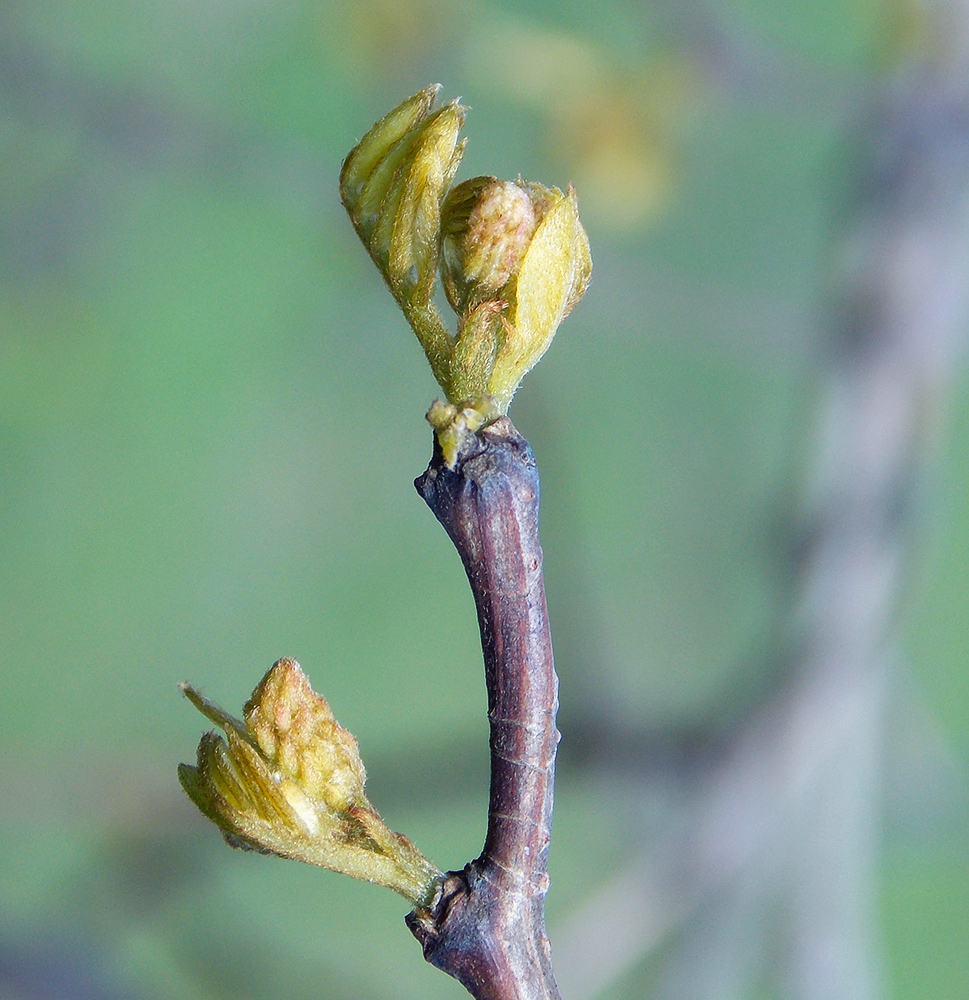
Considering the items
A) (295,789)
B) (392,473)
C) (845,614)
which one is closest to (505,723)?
(295,789)

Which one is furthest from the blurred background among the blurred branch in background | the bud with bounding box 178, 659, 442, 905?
the bud with bounding box 178, 659, 442, 905

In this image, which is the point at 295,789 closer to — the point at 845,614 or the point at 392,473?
the point at 845,614

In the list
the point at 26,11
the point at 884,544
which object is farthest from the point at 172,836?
the point at 26,11

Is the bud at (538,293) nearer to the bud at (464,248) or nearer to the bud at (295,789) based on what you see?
the bud at (464,248)

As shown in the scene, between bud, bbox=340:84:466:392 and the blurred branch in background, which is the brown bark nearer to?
bud, bbox=340:84:466:392

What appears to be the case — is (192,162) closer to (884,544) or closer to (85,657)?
(85,657)

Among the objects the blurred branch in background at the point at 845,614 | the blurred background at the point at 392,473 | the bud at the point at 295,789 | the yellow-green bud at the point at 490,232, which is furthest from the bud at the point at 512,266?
the blurred background at the point at 392,473
